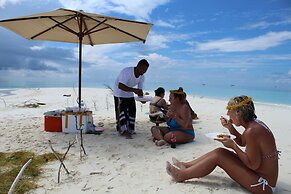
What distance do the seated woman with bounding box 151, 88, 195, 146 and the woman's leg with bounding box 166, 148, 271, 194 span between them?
1.46m

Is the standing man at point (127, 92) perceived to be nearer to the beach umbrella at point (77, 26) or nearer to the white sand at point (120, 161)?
the white sand at point (120, 161)

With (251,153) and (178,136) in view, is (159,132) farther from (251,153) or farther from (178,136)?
(251,153)

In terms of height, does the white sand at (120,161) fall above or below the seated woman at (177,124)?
Result: below

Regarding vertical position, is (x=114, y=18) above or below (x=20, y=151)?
above

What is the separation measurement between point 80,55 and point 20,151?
255 centimetres

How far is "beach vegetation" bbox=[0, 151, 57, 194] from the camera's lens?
3.16 metres

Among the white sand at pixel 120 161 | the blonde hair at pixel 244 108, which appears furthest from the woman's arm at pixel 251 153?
the white sand at pixel 120 161

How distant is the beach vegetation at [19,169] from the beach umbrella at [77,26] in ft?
6.20

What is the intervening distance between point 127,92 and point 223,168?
3043 millimetres

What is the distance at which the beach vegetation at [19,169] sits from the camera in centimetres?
316

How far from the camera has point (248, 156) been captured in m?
2.70

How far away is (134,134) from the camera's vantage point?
5926 mm

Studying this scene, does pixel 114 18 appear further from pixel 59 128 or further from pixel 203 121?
pixel 203 121

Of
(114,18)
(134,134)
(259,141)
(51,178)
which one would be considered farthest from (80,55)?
(259,141)
